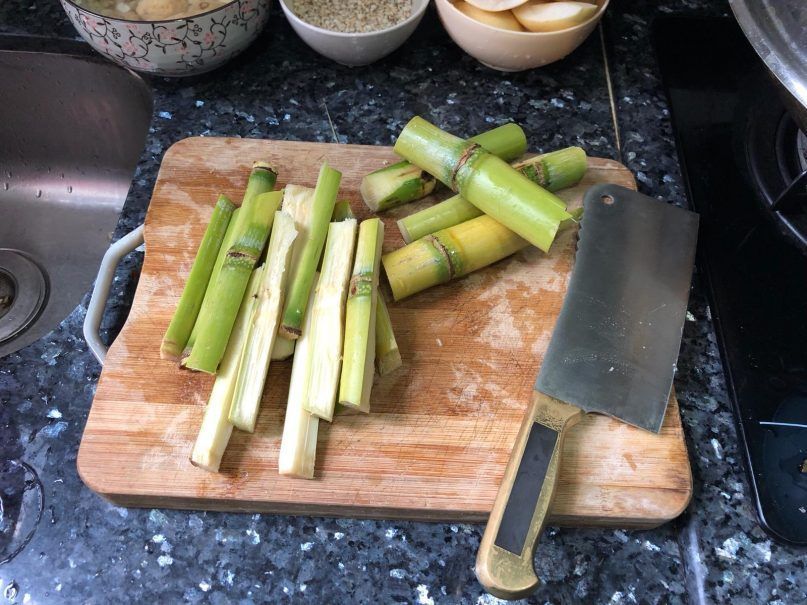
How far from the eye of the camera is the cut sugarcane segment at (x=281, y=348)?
139cm

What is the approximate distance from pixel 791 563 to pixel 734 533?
0.11 m

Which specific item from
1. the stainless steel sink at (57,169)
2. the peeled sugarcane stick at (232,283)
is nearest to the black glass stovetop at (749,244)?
the peeled sugarcane stick at (232,283)

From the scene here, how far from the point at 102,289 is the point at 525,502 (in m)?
1.07

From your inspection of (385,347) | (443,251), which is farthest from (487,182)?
(385,347)

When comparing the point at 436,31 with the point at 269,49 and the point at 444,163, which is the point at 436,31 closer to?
the point at 269,49

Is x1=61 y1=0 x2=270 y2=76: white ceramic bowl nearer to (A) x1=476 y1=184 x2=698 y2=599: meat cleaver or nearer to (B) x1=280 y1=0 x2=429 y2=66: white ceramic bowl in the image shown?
(B) x1=280 y1=0 x2=429 y2=66: white ceramic bowl

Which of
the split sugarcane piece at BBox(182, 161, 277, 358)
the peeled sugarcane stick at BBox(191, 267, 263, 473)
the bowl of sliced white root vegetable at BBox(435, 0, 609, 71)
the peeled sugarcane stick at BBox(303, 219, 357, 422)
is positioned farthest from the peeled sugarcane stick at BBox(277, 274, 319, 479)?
the bowl of sliced white root vegetable at BBox(435, 0, 609, 71)

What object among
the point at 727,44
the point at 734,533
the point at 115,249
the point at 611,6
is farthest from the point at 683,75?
the point at 115,249

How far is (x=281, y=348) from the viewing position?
1.39 meters

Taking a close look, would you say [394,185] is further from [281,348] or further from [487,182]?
[281,348]

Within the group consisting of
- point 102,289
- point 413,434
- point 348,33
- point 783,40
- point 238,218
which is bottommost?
point 413,434

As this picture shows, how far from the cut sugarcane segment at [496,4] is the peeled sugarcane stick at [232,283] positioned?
2.59 feet

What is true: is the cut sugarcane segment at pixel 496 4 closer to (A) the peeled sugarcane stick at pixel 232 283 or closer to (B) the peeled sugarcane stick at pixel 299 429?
(A) the peeled sugarcane stick at pixel 232 283

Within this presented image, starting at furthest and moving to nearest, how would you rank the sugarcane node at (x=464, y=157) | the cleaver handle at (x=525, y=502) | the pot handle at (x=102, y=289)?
the sugarcane node at (x=464, y=157) → the pot handle at (x=102, y=289) → the cleaver handle at (x=525, y=502)
